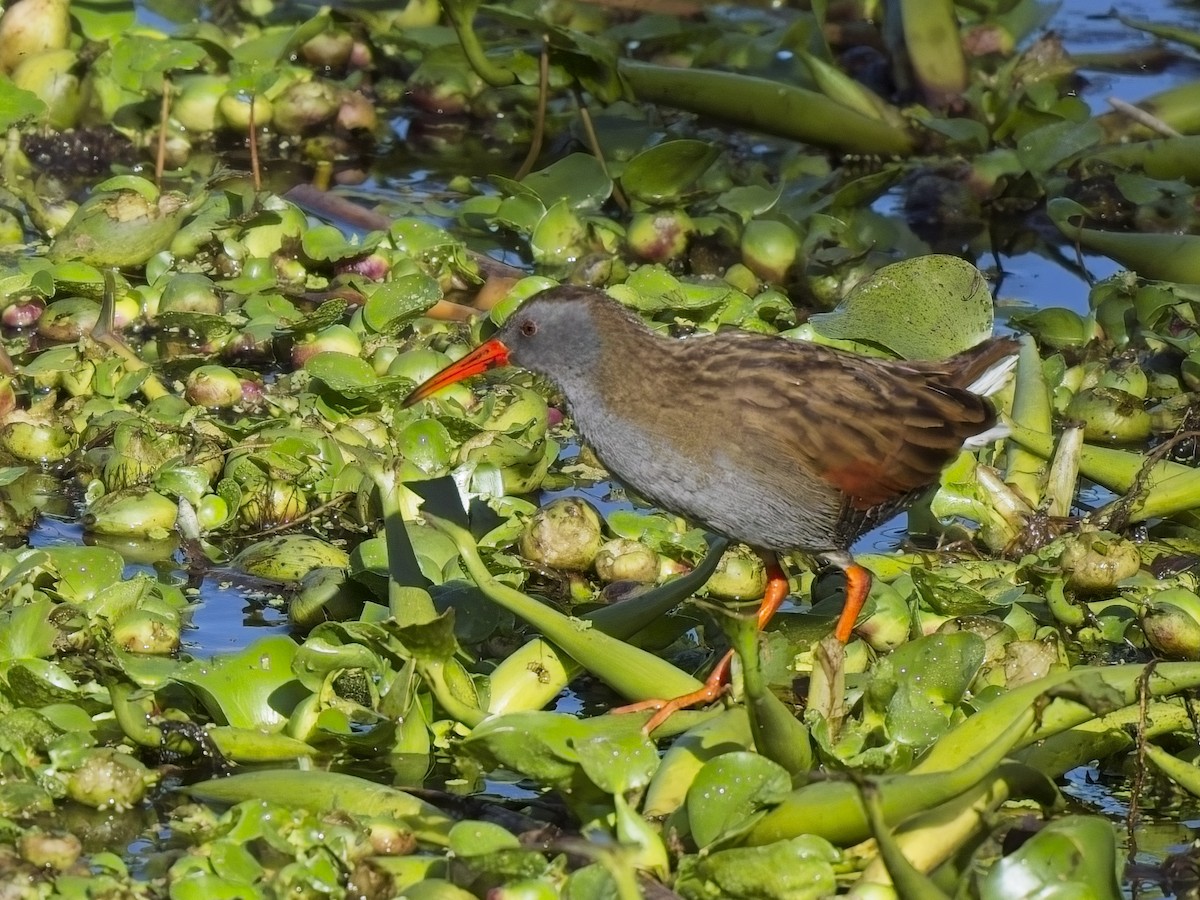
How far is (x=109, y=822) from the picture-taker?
3.64m

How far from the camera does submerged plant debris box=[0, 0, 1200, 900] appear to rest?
11.1 ft

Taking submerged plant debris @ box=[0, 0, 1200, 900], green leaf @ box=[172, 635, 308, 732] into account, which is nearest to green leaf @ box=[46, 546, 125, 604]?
submerged plant debris @ box=[0, 0, 1200, 900]

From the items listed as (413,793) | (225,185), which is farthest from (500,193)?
(413,793)

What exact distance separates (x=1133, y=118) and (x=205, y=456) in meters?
3.81

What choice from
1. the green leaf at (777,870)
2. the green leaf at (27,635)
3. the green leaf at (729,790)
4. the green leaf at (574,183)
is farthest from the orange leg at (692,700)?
the green leaf at (574,183)

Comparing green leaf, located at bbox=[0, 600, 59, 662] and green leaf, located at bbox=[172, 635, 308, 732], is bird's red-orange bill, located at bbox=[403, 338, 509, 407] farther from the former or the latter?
green leaf, located at bbox=[0, 600, 59, 662]

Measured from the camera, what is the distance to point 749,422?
4.16m

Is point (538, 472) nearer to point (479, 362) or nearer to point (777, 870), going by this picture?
point (479, 362)

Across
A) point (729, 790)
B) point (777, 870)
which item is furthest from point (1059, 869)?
point (729, 790)

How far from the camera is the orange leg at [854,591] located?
14.0 ft

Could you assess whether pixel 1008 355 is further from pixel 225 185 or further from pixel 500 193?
pixel 225 185

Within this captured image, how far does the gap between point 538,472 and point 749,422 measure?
107 centimetres

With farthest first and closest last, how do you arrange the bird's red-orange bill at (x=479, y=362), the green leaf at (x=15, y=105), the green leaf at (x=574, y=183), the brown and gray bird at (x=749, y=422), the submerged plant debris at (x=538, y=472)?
the green leaf at (x=574, y=183), the green leaf at (x=15, y=105), the bird's red-orange bill at (x=479, y=362), the brown and gray bird at (x=749, y=422), the submerged plant debris at (x=538, y=472)

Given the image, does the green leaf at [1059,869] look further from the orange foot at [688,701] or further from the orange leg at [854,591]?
the orange leg at [854,591]
